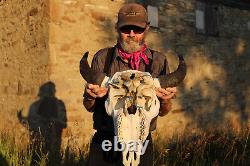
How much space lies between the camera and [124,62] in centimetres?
327

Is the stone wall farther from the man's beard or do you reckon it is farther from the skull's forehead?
the skull's forehead

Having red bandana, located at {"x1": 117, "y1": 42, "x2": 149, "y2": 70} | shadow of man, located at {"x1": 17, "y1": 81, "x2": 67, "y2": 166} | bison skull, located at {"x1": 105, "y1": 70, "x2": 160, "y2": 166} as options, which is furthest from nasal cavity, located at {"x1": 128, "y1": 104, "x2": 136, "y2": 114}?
shadow of man, located at {"x1": 17, "y1": 81, "x2": 67, "y2": 166}

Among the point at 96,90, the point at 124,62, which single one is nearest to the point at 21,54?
the point at 124,62

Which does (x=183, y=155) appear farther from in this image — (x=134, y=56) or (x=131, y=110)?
(x=131, y=110)

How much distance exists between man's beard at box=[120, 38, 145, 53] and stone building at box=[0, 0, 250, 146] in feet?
11.6

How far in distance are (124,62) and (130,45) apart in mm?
169

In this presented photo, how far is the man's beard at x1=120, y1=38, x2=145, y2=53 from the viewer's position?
3199 mm

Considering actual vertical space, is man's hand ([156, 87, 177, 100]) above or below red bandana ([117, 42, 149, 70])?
below

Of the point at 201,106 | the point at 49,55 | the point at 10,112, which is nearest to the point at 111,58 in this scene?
the point at 49,55

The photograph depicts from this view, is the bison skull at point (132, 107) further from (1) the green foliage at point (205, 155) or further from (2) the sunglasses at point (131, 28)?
(1) the green foliage at point (205, 155)

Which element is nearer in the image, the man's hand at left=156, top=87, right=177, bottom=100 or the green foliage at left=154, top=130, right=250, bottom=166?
the man's hand at left=156, top=87, right=177, bottom=100

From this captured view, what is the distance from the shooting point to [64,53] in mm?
6699

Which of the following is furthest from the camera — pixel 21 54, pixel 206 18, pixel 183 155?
pixel 206 18

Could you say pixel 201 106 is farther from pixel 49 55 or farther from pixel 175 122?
pixel 49 55
